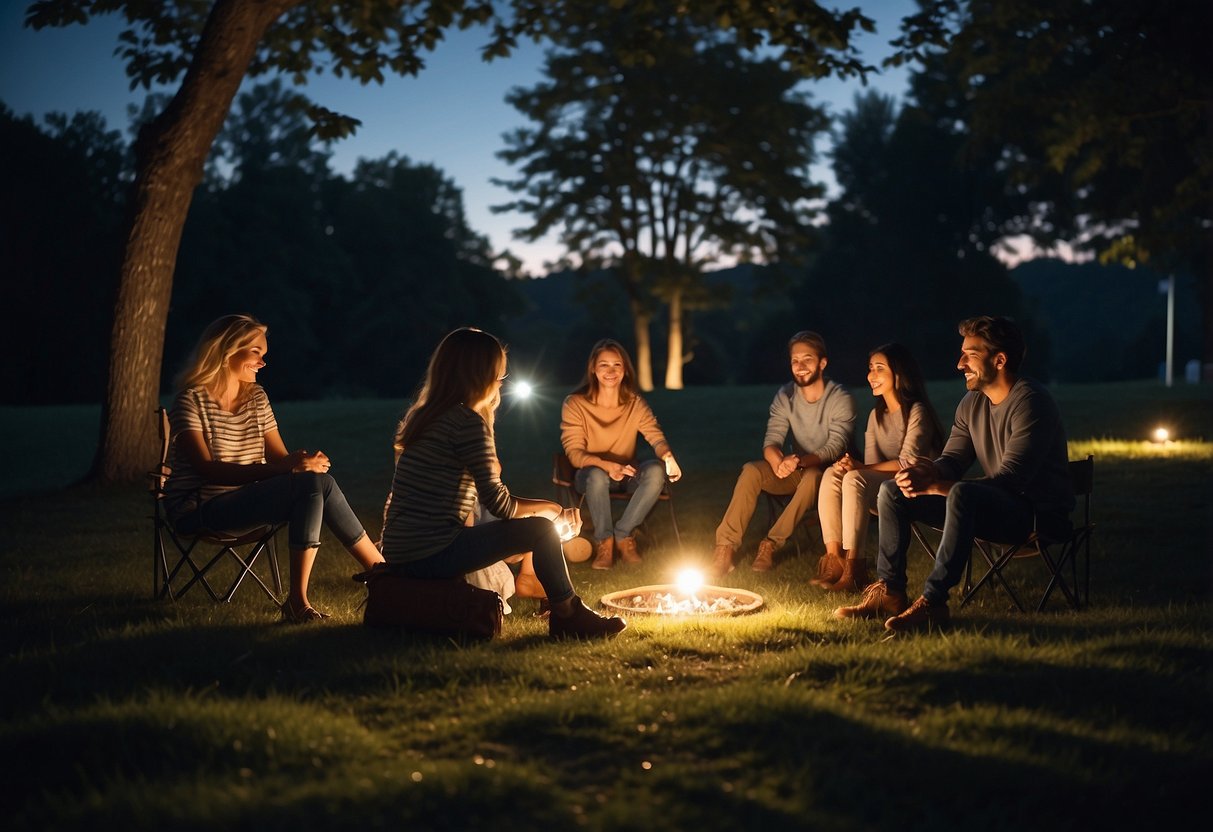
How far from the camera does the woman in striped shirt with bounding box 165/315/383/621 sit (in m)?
5.23

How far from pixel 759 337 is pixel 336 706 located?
48517 millimetres

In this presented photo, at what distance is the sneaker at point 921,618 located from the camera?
16.3ft

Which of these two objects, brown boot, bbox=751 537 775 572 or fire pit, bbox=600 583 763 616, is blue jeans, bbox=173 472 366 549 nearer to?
fire pit, bbox=600 583 763 616

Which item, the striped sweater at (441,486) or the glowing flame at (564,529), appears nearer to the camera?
the striped sweater at (441,486)

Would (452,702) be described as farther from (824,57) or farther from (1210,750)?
(824,57)

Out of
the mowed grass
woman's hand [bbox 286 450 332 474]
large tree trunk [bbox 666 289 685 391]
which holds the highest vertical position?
large tree trunk [bbox 666 289 685 391]

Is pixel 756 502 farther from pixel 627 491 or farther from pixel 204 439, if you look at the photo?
pixel 204 439

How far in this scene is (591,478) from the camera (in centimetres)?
710

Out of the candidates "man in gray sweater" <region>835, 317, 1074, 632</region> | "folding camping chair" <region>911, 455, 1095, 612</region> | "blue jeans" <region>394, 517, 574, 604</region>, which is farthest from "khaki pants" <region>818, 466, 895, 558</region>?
"blue jeans" <region>394, 517, 574, 604</region>

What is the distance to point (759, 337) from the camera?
51375 millimetres

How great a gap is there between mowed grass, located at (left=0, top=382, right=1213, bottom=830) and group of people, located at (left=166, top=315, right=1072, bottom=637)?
363 millimetres

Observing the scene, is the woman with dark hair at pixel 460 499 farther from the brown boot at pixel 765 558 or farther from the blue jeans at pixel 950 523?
the brown boot at pixel 765 558

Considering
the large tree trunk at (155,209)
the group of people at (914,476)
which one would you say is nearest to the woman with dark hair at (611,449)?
the group of people at (914,476)

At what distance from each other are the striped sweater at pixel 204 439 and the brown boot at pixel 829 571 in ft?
10.3
